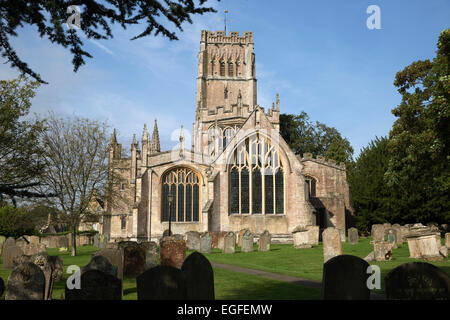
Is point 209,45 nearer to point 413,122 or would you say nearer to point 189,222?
point 189,222

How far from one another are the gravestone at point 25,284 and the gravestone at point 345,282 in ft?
15.5

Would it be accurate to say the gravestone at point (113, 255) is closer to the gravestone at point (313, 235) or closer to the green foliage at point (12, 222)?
the gravestone at point (313, 235)

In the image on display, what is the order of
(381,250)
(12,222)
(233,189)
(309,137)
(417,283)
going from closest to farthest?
(417,283) → (381,250) → (233,189) → (12,222) → (309,137)

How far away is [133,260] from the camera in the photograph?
1308cm

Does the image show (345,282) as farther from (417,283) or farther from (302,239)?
(302,239)

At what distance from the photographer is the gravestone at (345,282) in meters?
6.29

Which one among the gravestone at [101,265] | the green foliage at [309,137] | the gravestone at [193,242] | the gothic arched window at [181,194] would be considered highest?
the green foliage at [309,137]

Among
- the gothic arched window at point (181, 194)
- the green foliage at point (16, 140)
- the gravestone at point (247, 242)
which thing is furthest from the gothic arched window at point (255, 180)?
the green foliage at point (16, 140)

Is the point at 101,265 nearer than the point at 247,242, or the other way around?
the point at 101,265

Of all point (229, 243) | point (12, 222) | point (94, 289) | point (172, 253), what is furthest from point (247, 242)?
point (12, 222)

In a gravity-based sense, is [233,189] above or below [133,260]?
above

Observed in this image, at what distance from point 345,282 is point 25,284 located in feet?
17.2

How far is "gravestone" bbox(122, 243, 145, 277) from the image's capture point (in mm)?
12961
